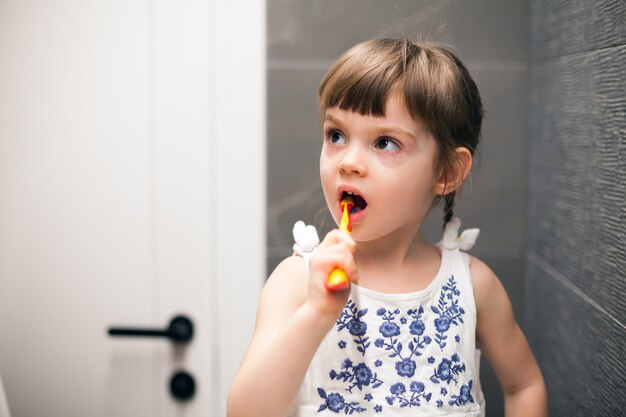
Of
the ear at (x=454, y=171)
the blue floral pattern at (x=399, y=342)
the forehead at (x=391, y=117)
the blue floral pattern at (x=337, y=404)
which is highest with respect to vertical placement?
the forehead at (x=391, y=117)

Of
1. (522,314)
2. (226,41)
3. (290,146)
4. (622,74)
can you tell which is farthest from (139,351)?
(622,74)

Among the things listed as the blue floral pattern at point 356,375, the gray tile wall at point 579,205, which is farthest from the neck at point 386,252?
the gray tile wall at point 579,205

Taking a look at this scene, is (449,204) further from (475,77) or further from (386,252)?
(475,77)

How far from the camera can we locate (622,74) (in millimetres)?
744

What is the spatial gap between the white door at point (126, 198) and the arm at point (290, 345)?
474mm

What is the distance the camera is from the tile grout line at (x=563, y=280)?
0.81m

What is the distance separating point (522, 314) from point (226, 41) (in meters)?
0.70

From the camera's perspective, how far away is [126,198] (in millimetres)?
1121

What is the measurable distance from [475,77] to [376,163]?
1.58 ft

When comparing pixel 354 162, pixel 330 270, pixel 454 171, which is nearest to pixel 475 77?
pixel 454 171

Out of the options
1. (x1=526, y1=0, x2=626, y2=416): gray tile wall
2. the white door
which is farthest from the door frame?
(x1=526, y1=0, x2=626, y2=416): gray tile wall

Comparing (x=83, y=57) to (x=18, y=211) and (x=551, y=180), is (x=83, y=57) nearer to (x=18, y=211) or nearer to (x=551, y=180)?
(x=18, y=211)

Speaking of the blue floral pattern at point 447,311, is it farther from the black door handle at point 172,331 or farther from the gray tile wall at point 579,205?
the black door handle at point 172,331

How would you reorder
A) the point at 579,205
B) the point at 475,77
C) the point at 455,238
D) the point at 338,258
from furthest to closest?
1. the point at 475,77
2. the point at 579,205
3. the point at 455,238
4. the point at 338,258
